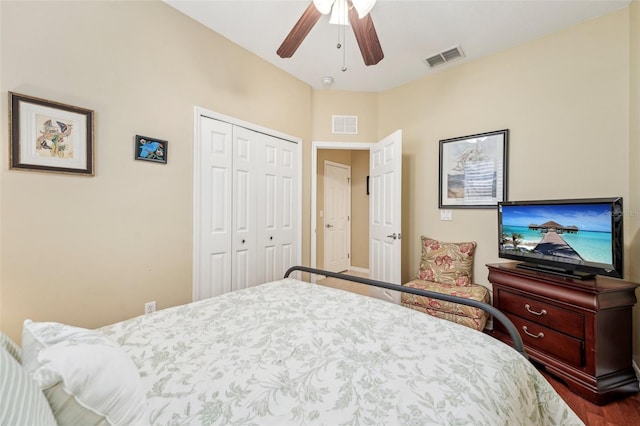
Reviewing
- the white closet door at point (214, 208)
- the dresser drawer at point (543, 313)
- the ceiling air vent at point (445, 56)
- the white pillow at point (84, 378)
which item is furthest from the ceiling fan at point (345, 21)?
the dresser drawer at point (543, 313)

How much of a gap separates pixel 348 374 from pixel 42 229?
6.32 feet

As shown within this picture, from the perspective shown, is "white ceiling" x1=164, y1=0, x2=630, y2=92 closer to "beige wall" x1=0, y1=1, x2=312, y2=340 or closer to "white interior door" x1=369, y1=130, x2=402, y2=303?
"beige wall" x1=0, y1=1, x2=312, y2=340

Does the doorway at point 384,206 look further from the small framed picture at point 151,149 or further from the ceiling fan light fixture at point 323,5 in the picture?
the small framed picture at point 151,149

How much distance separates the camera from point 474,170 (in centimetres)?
280

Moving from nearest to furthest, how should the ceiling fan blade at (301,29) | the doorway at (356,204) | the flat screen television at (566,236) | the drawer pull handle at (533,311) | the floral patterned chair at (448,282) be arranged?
the ceiling fan blade at (301,29), the flat screen television at (566,236), the drawer pull handle at (533,311), the floral patterned chair at (448,282), the doorway at (356,204)

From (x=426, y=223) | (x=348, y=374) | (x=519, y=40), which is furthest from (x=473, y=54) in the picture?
(x=348, y=374)

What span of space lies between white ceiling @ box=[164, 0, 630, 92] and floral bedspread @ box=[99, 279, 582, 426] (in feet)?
7.67

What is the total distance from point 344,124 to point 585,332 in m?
3.05

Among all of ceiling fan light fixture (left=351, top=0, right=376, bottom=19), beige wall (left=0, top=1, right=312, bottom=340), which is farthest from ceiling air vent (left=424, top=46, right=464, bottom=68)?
beige wall (left=0, top=1, right=312, bottom=340)

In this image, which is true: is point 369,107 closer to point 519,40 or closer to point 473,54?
point 473,54

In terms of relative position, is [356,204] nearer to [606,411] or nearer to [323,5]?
[323,5]

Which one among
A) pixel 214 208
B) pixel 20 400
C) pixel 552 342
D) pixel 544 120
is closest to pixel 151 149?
pixel 214 208

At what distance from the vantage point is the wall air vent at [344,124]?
3508 millimetres

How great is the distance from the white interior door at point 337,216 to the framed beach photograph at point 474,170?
208 cm
